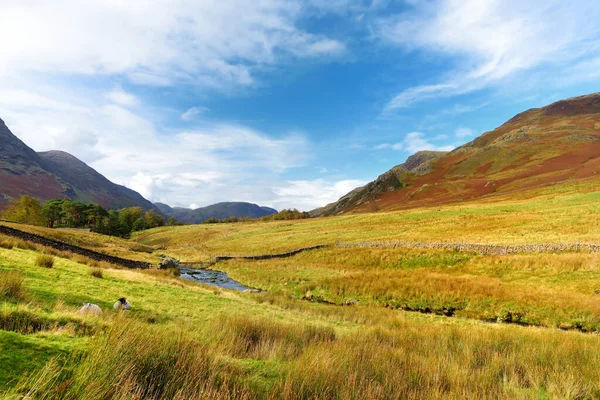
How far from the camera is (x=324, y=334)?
29.0 ft

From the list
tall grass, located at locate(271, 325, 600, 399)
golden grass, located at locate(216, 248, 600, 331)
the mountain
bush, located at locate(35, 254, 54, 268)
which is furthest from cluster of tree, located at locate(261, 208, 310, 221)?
tall grass, located at locate(271, 325, 600, 399)

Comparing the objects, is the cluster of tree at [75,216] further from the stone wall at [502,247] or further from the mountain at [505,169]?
the stone wall at [502,247]

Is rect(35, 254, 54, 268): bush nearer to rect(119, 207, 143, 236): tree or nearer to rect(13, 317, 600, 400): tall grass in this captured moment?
rect(13, 317, 600, 400): tall grass

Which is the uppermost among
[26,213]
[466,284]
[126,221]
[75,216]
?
[26,213]

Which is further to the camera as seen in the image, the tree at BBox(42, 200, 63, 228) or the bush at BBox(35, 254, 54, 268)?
the tree at BBox(42, 200, 63, 228)

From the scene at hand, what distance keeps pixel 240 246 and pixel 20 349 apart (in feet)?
205

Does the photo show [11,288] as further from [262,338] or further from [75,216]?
[75,216]

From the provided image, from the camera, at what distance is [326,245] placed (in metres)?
46.9

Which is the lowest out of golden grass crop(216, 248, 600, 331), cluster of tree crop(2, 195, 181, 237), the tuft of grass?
golden grass crop(216, 248, 600, 331)

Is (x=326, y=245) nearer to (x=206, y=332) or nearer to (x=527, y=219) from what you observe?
(x=527, y=219)

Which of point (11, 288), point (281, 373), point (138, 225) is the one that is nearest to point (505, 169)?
point (281, 373)

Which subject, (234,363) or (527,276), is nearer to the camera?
(234,363)

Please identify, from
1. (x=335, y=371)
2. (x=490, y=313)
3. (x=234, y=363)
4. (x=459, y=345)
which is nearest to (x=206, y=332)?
(x=234, y=363)

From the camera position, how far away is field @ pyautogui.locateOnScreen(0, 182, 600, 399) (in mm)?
3910
